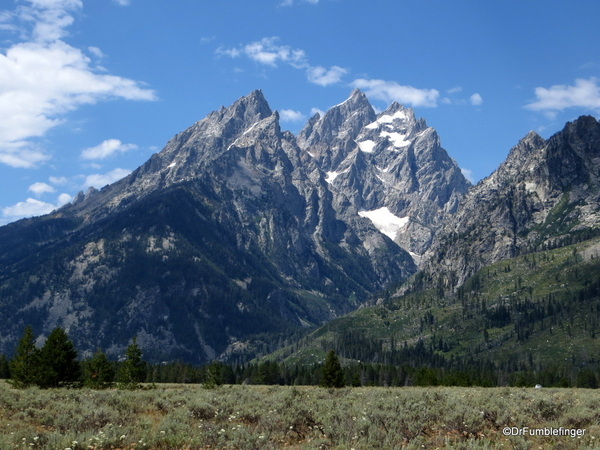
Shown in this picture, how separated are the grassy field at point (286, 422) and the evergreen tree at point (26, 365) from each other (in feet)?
80.8

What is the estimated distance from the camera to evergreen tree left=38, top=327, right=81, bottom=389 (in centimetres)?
5406

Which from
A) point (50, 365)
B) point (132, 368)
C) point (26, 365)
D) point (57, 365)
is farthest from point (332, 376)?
point (26, 365)

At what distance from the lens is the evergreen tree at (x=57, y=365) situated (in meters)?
54.1

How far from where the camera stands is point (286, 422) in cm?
Result: 2650

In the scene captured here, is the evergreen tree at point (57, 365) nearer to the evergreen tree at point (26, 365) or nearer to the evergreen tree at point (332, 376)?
the evergreen tree at point (26, 365)

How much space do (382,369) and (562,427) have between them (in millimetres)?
168745

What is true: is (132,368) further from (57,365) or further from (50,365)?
(50,365)

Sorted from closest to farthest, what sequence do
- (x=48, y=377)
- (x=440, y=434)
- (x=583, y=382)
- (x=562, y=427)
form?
1. (x=440, y=434)
2. (x=562, y=427)
3. (x=48, y=377)
4. (x=583, y=382)

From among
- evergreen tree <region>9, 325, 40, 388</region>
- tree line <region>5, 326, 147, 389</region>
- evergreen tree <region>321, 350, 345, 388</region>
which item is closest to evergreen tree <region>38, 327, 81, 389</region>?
tree line <region>5, 326, 147, 389</region>

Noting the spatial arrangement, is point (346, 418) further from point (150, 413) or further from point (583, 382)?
point (583, 382)

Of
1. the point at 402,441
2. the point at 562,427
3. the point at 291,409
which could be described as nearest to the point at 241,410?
the point at 291,409

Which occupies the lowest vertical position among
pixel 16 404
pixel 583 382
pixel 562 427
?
pixel 583 382

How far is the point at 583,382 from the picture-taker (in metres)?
144

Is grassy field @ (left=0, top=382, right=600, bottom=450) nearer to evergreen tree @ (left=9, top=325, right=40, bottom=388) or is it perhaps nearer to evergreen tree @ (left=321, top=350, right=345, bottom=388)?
evergreen tree @ (left=9, top=325, right=40, bottom=388)
